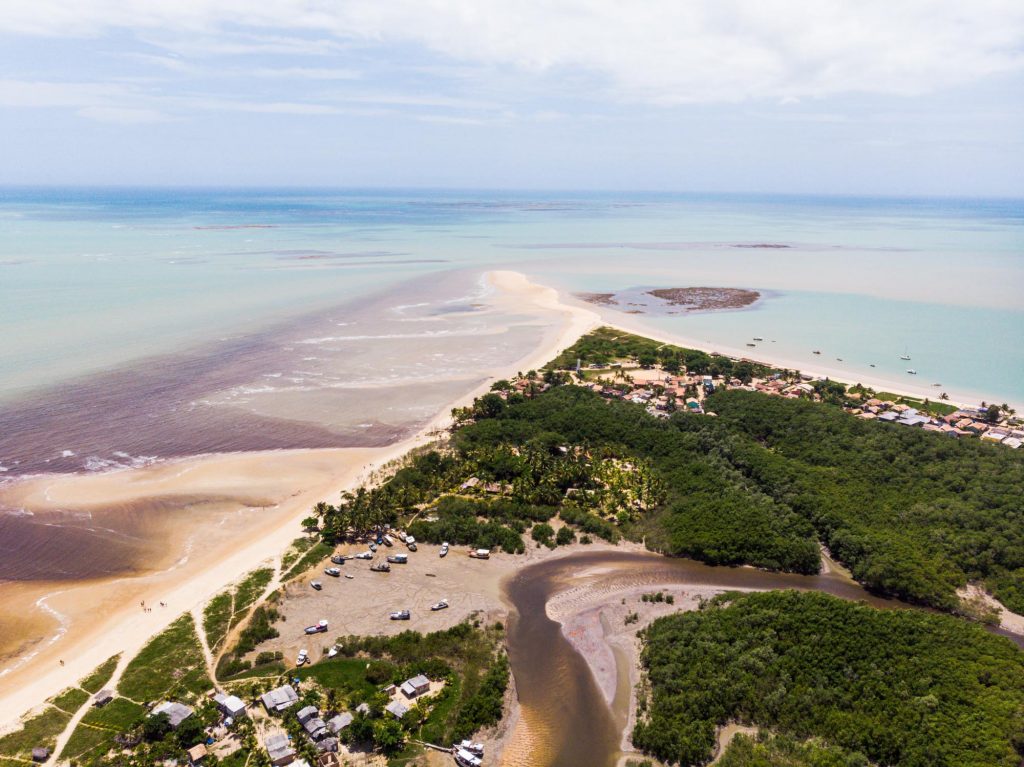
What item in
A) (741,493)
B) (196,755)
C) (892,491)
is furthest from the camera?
(741,493)

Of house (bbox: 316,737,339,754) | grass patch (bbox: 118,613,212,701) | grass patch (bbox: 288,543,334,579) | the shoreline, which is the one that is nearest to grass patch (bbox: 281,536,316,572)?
grass patch (bbox: 288,543,334,579)

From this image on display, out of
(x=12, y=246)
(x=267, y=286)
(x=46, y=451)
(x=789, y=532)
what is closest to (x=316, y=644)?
(x=789, y=532)

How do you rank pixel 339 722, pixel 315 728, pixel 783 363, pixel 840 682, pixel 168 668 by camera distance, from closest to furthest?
1. pixel 315 728
2. pixel 339 722
3. pixel 840 682
4. pixel 168 668
5. pixel 783 363

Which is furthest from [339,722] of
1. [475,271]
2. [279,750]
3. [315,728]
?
[475,271]

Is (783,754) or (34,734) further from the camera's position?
(34,734)

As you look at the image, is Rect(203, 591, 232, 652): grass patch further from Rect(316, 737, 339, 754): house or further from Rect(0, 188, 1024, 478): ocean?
Rect(0, 188, 1024, 478): ocean

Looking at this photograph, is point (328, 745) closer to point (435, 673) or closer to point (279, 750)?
point (279, 750)

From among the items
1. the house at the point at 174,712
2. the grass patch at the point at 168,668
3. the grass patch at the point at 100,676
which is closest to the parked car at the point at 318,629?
the grass patch at the point at 168,668
